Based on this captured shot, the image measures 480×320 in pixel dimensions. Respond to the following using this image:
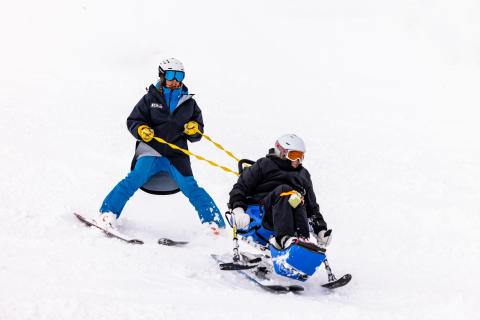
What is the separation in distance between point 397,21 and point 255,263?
14.4 metres

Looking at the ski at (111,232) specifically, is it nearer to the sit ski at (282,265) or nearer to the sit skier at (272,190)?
the sit ski at (282,265)

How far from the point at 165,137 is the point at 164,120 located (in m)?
0.18

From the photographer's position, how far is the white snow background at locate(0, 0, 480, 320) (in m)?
4.47

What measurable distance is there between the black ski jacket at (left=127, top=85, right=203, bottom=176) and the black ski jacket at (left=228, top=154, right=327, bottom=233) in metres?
1.21

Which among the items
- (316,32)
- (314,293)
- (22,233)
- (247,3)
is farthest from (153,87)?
(247,3)

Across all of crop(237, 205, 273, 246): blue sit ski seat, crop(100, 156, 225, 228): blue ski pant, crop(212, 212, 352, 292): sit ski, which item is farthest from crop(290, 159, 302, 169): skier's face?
crop(100, 156, 225, 228): blue ski pant

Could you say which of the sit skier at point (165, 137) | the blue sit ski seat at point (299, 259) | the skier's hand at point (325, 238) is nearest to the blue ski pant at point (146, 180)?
the sit skier at point (165, 137)

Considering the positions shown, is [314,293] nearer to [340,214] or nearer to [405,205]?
[340,214]

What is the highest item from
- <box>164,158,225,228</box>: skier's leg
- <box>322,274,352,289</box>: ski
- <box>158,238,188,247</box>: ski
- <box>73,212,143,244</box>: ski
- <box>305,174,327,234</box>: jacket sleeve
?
<box>305,174,327,234</box>: jacket sleeve

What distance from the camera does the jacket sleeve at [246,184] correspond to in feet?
17.9

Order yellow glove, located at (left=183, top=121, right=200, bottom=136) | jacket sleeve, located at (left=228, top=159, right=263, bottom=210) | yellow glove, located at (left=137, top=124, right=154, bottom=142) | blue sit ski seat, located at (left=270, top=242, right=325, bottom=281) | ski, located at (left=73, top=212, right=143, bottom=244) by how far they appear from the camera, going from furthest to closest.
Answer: yellow glove, located at (left=183, top=121, right=200, bottom=136) < yellow glove, located at (left=137, top=124, right=154, bottom=142) < ski, located at (left=73, top=212, right=143, bottom=244) < jacket sleeve, located at (left=228, top=159, right=263, bottom=210) < blue sit ski seat, located at (left=270, top=242, right=325, bottom=281)

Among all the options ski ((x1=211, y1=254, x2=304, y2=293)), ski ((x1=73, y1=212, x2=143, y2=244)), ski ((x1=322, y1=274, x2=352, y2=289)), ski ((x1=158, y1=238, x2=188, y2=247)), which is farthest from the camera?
ski ((x1=158, y1=238, x2=188, y2=247))

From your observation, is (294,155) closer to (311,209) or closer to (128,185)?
(311,209)

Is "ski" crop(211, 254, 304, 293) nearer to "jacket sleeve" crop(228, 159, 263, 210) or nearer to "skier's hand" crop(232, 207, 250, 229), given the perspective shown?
"skier's hand" crop(232, 207, 250, 229)
